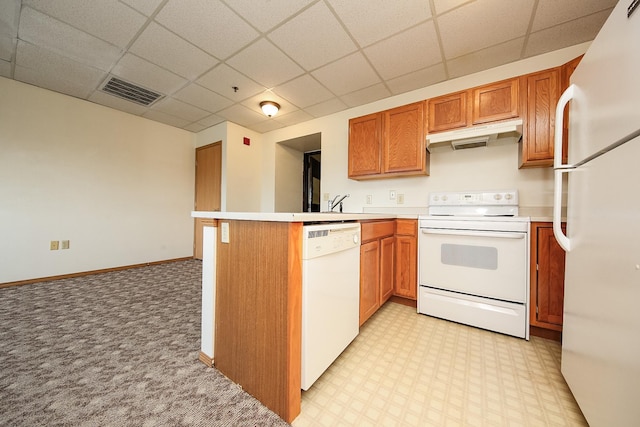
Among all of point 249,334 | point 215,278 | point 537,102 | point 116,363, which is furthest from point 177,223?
point 537,102

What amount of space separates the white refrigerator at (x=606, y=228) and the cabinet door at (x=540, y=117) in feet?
2.86

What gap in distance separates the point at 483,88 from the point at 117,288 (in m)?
4.37

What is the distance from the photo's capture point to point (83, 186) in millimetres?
3057

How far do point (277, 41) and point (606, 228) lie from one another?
95.3 inches

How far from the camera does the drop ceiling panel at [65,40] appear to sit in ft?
5.82

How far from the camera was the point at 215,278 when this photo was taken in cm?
123

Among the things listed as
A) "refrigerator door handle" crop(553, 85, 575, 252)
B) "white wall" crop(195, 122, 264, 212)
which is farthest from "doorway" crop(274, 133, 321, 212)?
"refrigerator door handle" crop(553, 85, 575, 252)

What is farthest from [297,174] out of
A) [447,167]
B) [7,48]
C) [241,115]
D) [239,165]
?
[7,48]

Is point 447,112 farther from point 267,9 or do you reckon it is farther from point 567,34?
point 267,9

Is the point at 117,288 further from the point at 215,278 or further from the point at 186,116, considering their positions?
the point at 186,116

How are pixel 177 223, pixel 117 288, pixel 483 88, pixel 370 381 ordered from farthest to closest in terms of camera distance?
pixel 177 223, pixel 117 288, pixel 483 88, pixel 370 381

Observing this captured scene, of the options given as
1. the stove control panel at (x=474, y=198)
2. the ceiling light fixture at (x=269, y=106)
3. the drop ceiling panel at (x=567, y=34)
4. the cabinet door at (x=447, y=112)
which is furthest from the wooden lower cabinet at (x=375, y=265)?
the ceiling light fixture at (x=269, y=106)

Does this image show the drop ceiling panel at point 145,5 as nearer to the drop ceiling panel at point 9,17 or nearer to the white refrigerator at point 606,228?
the drop ceiling panel at point 9,17

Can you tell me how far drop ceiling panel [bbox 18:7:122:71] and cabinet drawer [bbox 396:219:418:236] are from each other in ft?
10.4
